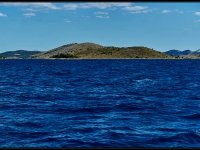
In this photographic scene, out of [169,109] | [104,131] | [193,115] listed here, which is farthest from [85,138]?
[169,109]

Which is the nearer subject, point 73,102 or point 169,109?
point 169,109

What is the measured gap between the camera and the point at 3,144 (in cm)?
1795

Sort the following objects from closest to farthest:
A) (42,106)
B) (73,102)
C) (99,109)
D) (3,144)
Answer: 1. (3,144)
2. (99,109)
3. (42,106)
4. (73,102)

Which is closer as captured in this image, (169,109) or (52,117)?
(52,117)

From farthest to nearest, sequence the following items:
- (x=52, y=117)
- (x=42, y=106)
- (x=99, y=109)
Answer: (x=42, y=106) → (x=99, y=109) → (x=52, y=117)

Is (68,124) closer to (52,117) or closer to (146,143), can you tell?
(52,117)

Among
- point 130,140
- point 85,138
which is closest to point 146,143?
point 130,140

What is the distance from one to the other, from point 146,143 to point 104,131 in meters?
3.43

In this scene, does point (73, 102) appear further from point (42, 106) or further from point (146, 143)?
point (146, 143)

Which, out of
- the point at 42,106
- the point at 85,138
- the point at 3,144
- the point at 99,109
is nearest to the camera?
the point at 3,144

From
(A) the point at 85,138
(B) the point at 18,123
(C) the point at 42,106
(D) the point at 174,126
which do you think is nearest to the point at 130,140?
(A) the point at 85,138

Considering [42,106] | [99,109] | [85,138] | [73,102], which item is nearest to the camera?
[85,138]

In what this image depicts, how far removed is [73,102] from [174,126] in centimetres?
1477

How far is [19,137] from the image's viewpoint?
19.4 m
